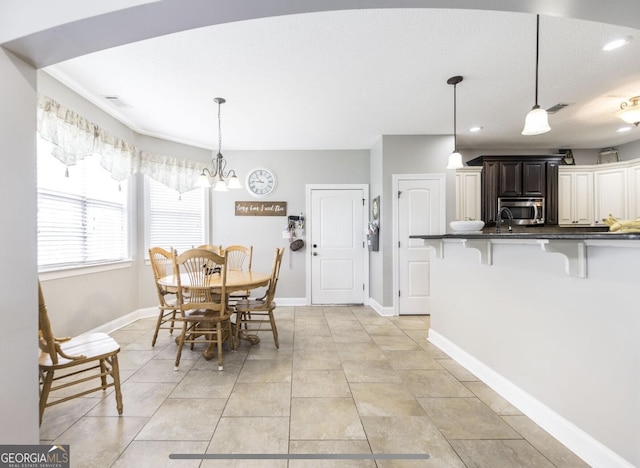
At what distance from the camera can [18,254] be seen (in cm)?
112

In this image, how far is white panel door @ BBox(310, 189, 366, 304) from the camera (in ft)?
14.8

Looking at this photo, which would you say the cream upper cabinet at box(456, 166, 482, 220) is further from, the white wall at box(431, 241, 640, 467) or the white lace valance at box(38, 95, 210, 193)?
the white lace valance at box(38, 95, 210, 193)

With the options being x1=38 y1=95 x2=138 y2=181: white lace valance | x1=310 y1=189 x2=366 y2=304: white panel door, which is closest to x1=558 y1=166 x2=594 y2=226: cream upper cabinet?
x1=310 y1=189 x2=366 y2=304: white panel door

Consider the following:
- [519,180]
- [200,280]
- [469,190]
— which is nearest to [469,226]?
[469,190]

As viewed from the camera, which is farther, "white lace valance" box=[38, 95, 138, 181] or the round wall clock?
the round wall clock

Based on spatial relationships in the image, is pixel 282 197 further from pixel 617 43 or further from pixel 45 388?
pixel 617 43

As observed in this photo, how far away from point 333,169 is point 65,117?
3.31 metres

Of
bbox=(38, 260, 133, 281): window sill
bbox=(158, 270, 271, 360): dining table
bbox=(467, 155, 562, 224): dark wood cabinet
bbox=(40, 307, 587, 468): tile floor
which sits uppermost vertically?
bbox=(467, 155, 562, 224): dark wood cabinet

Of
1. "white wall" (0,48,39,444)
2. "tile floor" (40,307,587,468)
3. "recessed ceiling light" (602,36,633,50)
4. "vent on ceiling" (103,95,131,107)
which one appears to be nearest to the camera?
"white wall" (0,48,39,444)

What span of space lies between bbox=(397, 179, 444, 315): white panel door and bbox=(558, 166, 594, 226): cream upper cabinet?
2227 mm

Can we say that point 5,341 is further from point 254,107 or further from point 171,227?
point 171,227

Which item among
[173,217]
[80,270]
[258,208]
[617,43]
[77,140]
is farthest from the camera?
[258,208]

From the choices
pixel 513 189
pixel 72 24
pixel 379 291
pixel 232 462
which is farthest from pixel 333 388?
pixel 513 189

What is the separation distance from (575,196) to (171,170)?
6.36m
